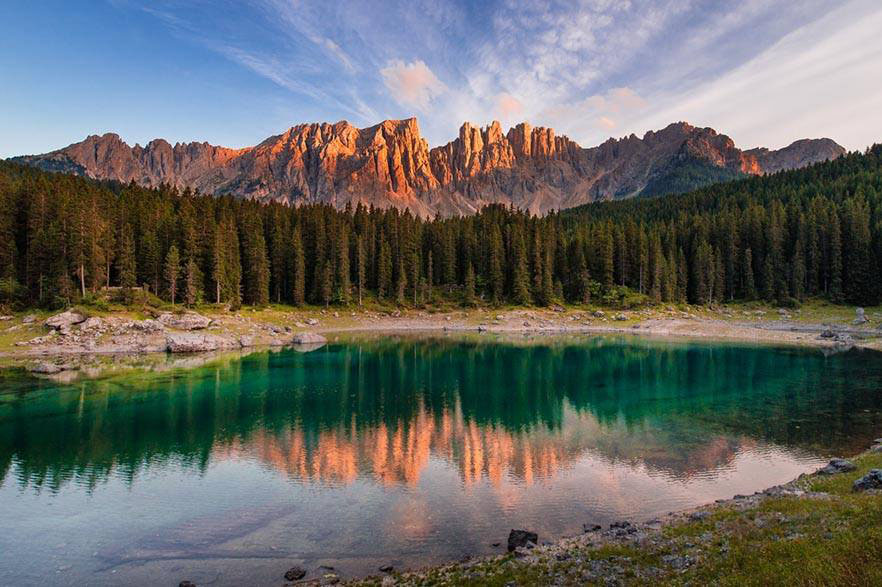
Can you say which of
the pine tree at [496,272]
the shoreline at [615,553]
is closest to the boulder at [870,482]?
the shoreline at [615,553]

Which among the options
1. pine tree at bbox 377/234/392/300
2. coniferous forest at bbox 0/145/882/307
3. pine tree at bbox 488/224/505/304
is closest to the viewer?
coniferous forest at bbox 0/145/882/307

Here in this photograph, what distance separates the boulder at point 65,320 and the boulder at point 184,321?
10.3 m

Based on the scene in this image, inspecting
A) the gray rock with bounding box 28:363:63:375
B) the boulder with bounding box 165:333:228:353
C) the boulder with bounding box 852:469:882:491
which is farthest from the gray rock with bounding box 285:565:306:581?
the boulder with bounding box 165:333:228:353

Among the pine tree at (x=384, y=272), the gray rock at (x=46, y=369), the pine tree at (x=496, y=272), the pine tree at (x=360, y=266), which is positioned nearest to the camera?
the gray rock at (x=46, y=369)

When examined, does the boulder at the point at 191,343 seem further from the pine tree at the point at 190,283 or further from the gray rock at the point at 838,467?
the gray rock at the point at 838,467

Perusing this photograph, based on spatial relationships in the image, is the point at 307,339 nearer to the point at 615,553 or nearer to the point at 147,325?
the point at 147,325

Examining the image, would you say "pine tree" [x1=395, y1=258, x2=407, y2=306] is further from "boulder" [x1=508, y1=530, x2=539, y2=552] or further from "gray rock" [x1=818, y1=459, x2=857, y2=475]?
"boulder" [x1=508, y1=530, x2=539, y2=552]

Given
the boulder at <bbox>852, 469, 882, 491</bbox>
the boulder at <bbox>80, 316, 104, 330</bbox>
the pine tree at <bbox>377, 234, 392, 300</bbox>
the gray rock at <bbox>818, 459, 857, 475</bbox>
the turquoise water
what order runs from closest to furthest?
1. the boulder at <bbox>852, 469, 882, 491</bbox>
2. the turquoise water
3. the gray rock at <bbox>818, 459, 857, 475</bbox>
4. the boulder at <bbox>80, 316, 104, 330</bbox>
5. the pine tree at <bbox>377, 234, 392, 300</bbox>

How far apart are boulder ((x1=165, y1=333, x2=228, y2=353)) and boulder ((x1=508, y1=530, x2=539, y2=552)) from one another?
2563 inches

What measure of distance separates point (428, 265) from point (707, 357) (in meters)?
78.7

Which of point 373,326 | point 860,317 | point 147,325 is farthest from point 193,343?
point 860,317

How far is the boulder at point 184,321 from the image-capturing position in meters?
75.8

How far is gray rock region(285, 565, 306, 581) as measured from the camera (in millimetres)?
15877

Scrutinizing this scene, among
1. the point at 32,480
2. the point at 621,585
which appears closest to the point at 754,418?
the point at 621,585
